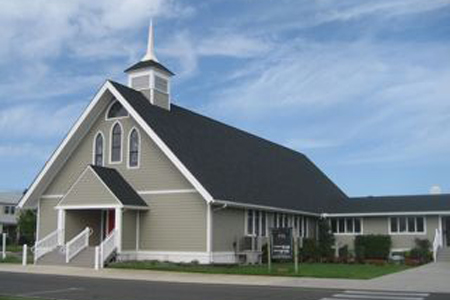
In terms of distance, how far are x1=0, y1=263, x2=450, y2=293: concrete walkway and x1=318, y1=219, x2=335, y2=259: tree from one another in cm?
1153

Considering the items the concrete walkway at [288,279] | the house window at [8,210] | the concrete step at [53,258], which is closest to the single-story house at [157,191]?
the concrete step at [53,258]

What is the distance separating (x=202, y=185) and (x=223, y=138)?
8.99 meters

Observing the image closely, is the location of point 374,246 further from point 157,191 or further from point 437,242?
point 157,191

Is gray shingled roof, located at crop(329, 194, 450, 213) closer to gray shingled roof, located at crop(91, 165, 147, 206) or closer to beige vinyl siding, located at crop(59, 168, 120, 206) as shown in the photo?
gray shingled roof, located at crop(91, 165, 147, 206)

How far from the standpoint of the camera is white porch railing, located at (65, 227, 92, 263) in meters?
28.3

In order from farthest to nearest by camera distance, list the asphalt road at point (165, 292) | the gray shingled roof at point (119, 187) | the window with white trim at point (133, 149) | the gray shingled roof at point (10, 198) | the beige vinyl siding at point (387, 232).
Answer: the gray shingled roof at point (10, 198), the beige vinyl siding at point (387, 232), the window with white trim at point (133, 149), the gray shingled roof at point (119, 187), the asphalt road at point (165, 292)

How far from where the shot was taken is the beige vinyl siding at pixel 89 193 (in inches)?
1132

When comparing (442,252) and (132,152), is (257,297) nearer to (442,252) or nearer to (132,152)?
(132,152)

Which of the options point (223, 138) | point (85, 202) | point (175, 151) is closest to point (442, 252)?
point (223, 138)

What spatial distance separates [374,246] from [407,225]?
2.88 m

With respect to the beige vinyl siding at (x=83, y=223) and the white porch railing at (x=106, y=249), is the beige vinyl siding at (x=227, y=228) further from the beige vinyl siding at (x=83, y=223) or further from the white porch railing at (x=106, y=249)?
the beige vinyl siding at (x=83, y=223)

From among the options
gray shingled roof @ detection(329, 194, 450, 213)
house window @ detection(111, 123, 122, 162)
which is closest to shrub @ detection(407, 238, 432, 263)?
gray shingled roof @ detection(329, 194, 450, 213)

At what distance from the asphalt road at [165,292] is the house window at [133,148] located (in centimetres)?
1138

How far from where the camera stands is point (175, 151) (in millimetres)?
28578
